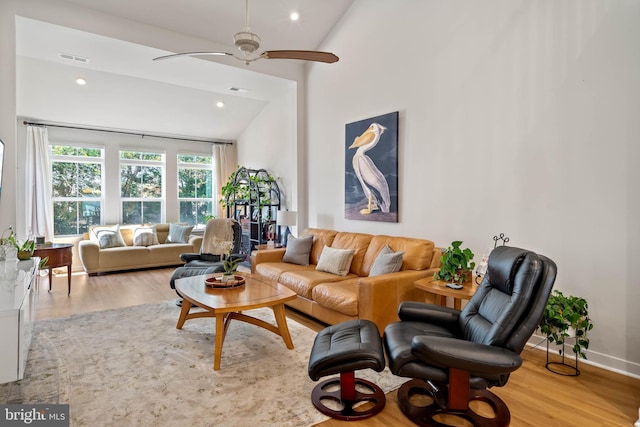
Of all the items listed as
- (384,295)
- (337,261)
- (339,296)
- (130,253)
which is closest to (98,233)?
(130,253)

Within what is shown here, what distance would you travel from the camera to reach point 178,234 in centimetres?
693

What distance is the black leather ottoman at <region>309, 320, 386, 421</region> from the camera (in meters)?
2.02

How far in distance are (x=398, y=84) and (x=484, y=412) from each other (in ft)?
11.2

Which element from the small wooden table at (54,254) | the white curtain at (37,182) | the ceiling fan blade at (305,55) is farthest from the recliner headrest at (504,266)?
the white curtain at (37,182)

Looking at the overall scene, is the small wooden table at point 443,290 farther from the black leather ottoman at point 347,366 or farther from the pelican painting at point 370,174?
the pelican painting at point 370,174

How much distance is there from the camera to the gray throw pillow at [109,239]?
614 centimetres

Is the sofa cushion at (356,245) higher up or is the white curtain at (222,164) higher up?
the white curtain at (222,164)

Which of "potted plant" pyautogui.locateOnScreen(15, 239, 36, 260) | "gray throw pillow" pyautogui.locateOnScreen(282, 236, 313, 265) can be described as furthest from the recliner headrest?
"potted plant" pyautogui.locateOnScreen(15, 239, 36, 260)

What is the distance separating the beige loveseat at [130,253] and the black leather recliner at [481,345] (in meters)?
5.43

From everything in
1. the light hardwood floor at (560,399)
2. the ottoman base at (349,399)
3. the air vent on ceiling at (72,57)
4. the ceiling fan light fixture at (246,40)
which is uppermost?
the air vent on ceiling at (72,57)

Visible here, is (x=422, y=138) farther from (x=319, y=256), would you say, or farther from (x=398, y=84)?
(x=319, y=256)

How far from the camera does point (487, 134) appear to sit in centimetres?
336

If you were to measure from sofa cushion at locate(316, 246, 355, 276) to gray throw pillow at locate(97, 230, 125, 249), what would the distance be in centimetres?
412

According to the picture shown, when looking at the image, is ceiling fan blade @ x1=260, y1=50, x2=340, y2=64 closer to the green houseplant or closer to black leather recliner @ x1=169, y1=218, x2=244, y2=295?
black leather recliner @ x1=169, y1=218, x2=244, y2=295
